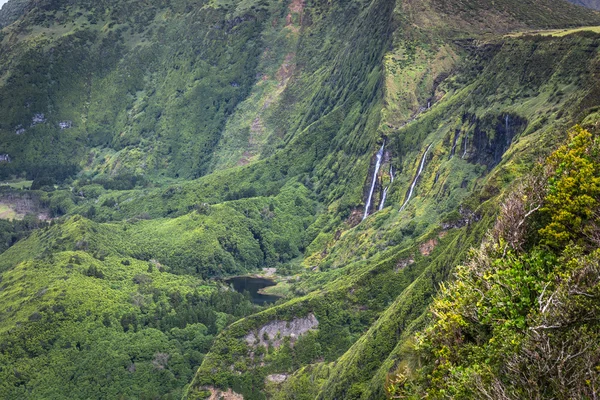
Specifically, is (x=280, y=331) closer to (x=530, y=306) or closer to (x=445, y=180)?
(x=445, y=180)

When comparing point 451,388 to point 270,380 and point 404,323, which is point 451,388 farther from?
point 270,380

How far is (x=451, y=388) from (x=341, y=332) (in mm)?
103403

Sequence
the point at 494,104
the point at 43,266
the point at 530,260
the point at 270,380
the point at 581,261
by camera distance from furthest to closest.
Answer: the point at 43,266 < the point at 494,104 < the point at 270,380 < the point at 530,260 < the point at 581,261

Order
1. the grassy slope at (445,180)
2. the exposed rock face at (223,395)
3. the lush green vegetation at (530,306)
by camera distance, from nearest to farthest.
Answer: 1. the lush green vegetation at (530,306)
2. the grassy slope at (445,180)
3. the exposed rock face at (223,395)

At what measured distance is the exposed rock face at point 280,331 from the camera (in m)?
137

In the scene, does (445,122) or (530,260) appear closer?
(530,260)

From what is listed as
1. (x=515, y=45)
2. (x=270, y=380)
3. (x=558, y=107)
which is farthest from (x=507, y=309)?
(x=515, y=45)

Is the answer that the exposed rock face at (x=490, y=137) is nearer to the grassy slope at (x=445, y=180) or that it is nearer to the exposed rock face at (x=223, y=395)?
the grassy slope at (x=445, y=180)

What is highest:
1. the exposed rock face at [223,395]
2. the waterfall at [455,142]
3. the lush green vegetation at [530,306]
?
the lush green vegetation at [530,306]

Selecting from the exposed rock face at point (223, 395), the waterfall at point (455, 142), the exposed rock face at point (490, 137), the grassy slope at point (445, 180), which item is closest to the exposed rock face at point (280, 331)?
the grassy slope at point (445, 180)

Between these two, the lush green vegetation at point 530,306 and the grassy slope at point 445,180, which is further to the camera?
the grassy slope at point 445,180

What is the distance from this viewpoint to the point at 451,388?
3412cm

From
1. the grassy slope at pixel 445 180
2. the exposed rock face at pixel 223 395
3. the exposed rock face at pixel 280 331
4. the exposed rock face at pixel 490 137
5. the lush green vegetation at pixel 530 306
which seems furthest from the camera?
the exposed rock face at pixel 490 137

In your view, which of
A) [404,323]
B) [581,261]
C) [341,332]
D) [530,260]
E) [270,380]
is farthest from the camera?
[341,332]
